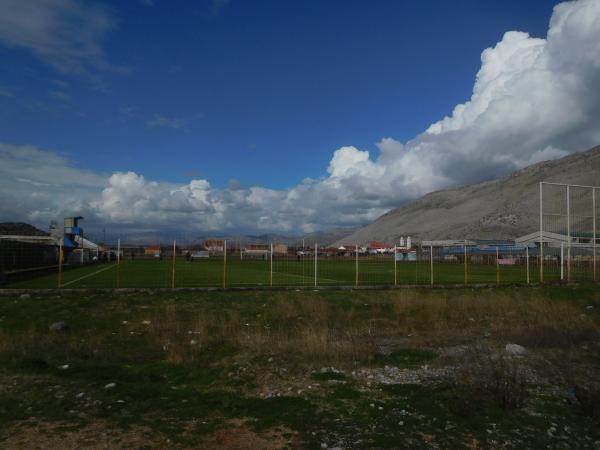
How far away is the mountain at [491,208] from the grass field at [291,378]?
348 feet

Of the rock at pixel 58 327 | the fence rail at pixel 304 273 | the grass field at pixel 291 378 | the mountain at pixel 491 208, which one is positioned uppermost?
the mountain at pixel 491 208

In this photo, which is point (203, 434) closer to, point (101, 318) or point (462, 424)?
point (462, 424)

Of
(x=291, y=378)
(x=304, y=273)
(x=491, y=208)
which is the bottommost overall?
(x=291, y=378)

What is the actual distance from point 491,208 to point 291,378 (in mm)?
144865

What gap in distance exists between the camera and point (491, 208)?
143m

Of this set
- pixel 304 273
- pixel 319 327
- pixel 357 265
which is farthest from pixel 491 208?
pixel 319 327

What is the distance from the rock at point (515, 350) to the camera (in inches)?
408

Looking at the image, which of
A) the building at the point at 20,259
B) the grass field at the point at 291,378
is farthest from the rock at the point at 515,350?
the building at the point at 20,259

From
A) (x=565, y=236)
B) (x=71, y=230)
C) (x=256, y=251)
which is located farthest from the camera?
(x=71, y=230)

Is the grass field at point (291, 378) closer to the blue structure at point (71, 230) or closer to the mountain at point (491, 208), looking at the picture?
the blue structure at point (71, 230)

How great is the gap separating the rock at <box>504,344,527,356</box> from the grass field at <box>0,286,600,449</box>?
16 centimetres

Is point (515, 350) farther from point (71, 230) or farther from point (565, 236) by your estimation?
point (71, 230)

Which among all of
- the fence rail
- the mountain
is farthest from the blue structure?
the mountain

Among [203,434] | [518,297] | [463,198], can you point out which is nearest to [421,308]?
[518,297]
